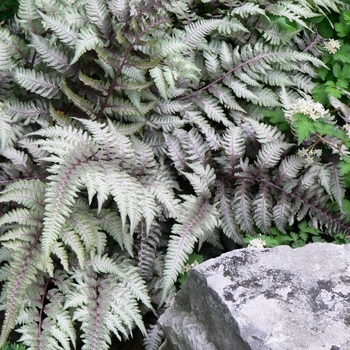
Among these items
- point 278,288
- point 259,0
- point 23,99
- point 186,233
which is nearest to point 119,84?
point 23,99

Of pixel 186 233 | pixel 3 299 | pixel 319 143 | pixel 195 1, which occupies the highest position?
pixel 195 1

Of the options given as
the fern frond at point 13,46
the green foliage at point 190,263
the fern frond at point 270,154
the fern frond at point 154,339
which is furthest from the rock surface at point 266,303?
the fern frond at point 13,46

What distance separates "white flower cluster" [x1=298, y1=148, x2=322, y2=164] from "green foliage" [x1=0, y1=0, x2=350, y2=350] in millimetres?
23

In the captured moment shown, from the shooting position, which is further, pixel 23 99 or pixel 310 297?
pixel 23 99

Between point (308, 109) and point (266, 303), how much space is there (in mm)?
1516

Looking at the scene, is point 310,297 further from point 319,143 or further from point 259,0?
point 259,0

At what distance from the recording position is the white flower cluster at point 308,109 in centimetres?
341

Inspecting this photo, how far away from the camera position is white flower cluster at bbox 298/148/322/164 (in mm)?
3420

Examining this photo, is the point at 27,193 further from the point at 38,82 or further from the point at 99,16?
the point at 99,16

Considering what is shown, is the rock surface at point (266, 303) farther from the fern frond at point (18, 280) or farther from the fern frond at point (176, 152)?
the fern frond at point (176, 152)

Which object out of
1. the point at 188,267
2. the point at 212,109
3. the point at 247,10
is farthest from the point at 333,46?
the point at 188,267

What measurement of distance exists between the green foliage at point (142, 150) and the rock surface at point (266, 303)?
35cm

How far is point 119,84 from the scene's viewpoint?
10.7ft

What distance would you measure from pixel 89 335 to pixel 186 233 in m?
0.77
